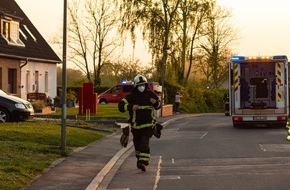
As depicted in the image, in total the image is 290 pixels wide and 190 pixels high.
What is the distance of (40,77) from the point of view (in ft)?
151

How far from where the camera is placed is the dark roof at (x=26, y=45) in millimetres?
37969

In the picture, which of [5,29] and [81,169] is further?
[5,29]

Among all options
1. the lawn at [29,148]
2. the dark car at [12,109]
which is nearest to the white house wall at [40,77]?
the lawn at [29,148]

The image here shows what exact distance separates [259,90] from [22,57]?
16838 mm

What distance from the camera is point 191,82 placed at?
2542 inches

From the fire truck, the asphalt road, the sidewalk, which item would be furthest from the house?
the sidewalk

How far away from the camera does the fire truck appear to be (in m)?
26.7

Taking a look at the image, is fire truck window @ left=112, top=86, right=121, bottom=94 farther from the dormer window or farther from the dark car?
the dark car

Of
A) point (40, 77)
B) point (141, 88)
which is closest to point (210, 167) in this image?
point (141, 88)

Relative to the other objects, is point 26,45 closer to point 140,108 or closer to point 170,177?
point 140,108

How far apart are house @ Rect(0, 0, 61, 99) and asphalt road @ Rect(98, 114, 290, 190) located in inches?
772

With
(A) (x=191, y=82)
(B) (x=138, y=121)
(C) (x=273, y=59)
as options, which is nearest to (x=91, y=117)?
(C) (x=273, y=59)

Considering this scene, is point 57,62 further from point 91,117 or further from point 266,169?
point 266,169

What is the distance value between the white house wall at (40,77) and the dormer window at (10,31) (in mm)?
2172
